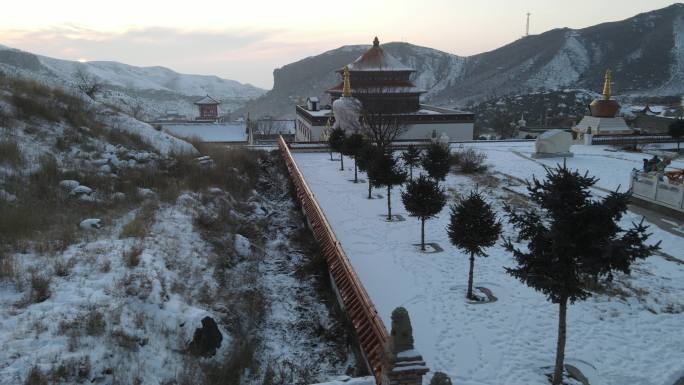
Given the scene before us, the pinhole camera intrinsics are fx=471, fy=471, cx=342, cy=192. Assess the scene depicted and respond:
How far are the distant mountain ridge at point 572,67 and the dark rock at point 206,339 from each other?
121m

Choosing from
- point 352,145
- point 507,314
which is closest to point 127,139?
point 352,145

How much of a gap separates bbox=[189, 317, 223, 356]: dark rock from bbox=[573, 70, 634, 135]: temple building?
3469 cm

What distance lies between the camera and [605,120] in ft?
116

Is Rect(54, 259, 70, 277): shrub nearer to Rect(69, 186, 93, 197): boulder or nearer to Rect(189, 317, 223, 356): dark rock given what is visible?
Rect(189, 317, 223, 356): dark rock

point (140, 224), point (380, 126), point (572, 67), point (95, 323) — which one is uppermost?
point (572, 67)

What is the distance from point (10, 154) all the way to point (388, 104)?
30487 millimetres

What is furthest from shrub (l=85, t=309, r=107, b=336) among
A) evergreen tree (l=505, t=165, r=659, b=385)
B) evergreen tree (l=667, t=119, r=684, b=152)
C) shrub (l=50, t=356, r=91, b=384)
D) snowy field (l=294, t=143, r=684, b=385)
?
evergreen tree (l=667, t=119, r=684, b=152)

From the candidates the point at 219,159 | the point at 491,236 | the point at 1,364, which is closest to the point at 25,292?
the point at 1,364

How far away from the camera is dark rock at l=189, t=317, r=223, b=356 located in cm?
801

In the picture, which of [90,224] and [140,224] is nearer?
[90,224]

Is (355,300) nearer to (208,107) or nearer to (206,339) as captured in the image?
(206,339)

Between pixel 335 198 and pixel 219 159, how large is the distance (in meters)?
6.94

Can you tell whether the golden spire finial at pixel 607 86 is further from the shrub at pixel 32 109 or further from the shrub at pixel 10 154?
the shrub at pixel 10 154

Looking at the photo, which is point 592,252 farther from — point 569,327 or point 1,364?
point 1,364
